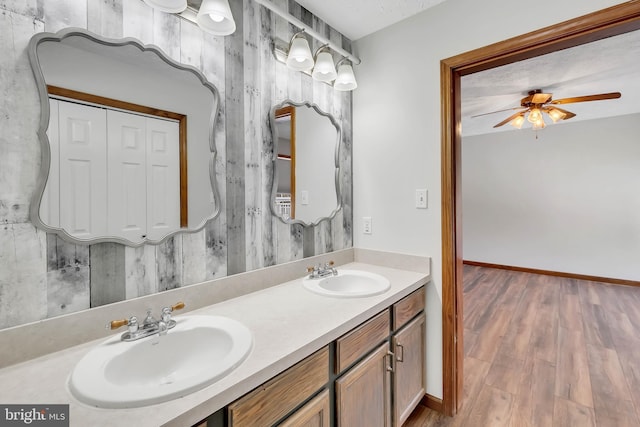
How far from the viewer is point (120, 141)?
1026mm

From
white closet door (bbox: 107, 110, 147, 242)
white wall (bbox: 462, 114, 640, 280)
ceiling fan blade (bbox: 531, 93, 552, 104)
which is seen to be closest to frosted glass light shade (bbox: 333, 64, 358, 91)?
white closet door (bbox: 107, 110, 147, 242)

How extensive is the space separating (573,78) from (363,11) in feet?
7.89

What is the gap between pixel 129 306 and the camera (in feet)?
3.34

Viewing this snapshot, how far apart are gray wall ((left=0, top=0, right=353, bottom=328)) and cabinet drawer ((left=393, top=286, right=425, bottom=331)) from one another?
0.60 meters

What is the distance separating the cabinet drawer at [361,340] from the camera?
1.07m

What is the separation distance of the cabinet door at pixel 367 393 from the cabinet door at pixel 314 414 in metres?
0.07

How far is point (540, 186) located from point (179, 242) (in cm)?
520

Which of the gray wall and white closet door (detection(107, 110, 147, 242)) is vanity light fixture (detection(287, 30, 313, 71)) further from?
white closet door (detection(107, 110, 147, 242))

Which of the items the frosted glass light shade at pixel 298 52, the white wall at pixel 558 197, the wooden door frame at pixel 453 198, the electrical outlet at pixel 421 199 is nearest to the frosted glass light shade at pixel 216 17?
the frosted glass light shade at pixel 298 52

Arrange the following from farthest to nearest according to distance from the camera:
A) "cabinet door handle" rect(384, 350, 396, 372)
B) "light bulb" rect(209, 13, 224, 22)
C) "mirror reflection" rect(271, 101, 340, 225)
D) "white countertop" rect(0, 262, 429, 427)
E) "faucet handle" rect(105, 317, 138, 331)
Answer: "mirror reflection" rect(271, 101, 340, 225), "cabinet door handle" rect(384, 350, 396, 372), "light bulb" rect(209, 13, 224, 22), "faucet handle" rect(105, 317, 138, 331), "white countertop" rect(0, 262, 429, 427)

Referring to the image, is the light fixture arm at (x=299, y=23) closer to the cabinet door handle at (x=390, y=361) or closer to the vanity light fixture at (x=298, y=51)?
the vanity light fixture at (x=298, y=51)

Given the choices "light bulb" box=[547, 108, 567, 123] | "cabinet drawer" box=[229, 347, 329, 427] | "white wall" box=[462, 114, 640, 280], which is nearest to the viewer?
"cabinet drawer" box=[229, 347, 329, 427]

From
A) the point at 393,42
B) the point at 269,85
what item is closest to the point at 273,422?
the point at 269,85

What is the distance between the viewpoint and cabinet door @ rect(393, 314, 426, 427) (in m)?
1.40
